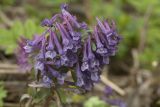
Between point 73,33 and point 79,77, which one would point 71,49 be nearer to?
point 73,33

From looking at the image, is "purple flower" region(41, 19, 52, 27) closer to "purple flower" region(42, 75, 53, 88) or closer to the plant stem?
"purple flower" region(42, 75, 53, 88)

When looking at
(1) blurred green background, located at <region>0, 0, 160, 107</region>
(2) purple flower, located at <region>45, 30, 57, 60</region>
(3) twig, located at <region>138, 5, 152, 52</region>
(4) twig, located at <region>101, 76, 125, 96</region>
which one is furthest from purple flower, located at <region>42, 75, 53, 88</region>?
(3) twig, located at <region>138, 5, 152, 52</region>

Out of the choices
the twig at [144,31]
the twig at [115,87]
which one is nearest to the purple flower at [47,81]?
the twig at [115,87]

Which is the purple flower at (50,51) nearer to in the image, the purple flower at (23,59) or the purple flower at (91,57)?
the purple flower at (91,57)

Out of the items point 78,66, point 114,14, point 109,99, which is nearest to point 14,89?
point 109,99

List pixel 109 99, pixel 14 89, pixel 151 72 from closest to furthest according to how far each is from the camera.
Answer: pixel 109 99 → pixel 14 89 → pixel 151 72

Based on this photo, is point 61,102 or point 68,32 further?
point 61,102

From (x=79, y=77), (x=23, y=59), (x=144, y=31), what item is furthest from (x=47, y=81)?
(x=144, y=31)

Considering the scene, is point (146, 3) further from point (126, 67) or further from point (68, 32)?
point (68, 32)
